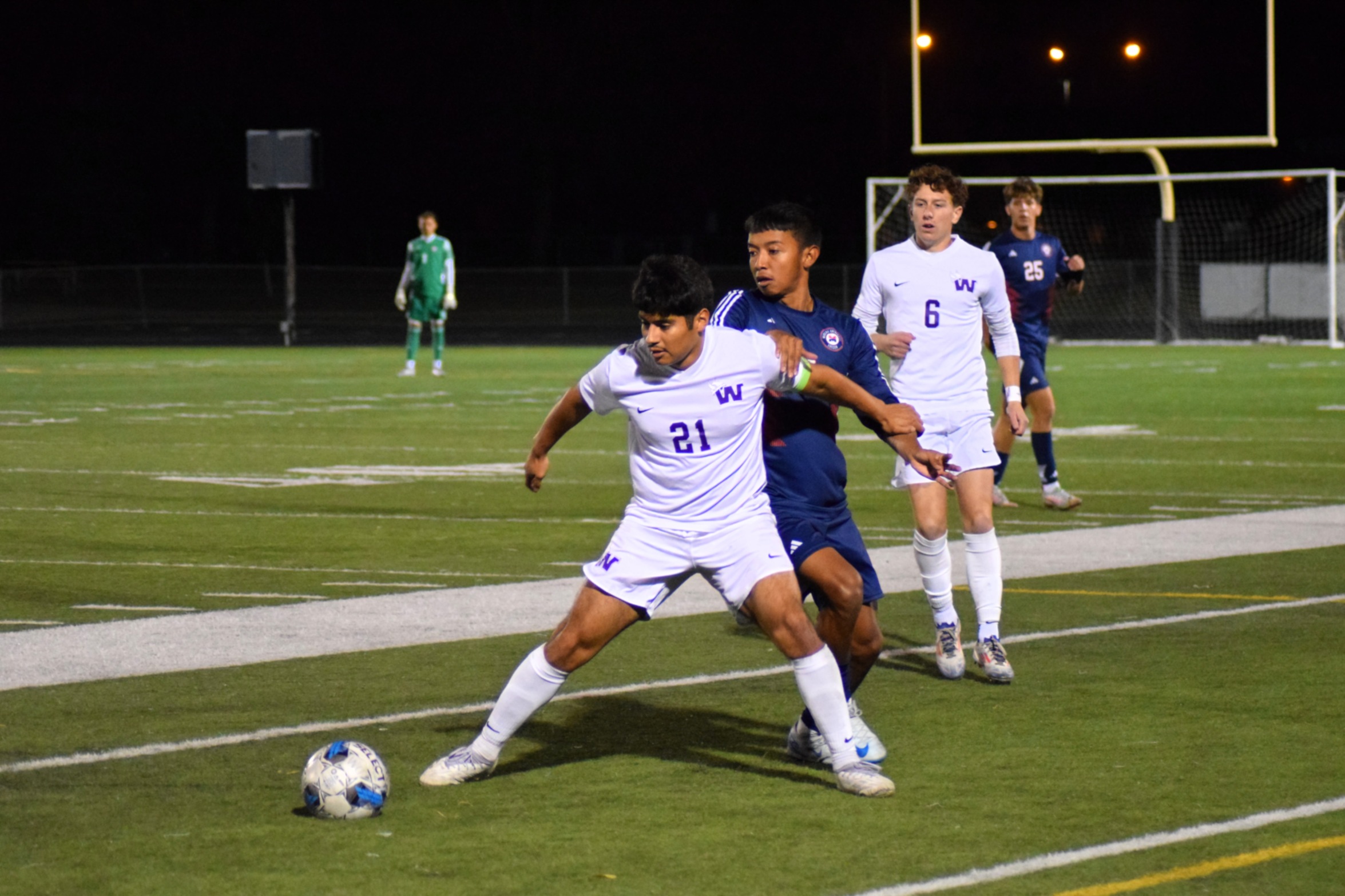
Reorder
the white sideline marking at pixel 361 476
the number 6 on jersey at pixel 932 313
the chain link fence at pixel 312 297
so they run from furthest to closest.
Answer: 1. the chain link fence at pixel 312 297
2. the white sideline marking at pixel 361 476
3. the number 6 on jersey at pixel 932 313

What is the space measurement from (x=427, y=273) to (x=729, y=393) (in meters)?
24.8

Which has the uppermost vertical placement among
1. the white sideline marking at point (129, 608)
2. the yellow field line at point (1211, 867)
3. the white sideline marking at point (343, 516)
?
the white sideline marking at point (343, 516)

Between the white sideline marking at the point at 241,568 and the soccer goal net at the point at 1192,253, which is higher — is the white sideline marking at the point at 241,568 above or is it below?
below

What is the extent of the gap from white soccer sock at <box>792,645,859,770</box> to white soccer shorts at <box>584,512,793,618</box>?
279mm

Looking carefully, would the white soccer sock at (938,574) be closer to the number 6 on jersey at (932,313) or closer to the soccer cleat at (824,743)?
the number 6 on jersey at (932,313)

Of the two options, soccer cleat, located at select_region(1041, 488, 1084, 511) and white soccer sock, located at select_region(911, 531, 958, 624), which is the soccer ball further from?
soccer cleat, located at select_region(1041, 488, 1084, 511)

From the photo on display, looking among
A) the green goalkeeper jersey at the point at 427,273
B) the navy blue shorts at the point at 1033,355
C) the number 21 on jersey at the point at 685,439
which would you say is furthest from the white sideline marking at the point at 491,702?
the green goalkeeper jersey at the point at 427,273

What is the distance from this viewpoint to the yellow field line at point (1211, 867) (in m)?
5.26

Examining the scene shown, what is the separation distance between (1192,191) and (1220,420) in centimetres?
4182

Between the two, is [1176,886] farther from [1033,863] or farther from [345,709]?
[345,709]

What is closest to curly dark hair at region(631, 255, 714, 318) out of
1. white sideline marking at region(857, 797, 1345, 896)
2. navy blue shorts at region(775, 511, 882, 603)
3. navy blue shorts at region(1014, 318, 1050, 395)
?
navy blue shorts at region(775, 511, 882, 603)

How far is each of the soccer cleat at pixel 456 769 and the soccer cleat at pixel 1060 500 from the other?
846 cm

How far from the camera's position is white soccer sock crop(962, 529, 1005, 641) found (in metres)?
8.31

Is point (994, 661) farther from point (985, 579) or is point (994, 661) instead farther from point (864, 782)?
point (864, 782)
